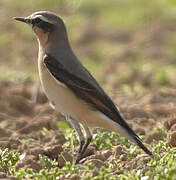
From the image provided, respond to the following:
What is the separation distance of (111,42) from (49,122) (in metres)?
10.1

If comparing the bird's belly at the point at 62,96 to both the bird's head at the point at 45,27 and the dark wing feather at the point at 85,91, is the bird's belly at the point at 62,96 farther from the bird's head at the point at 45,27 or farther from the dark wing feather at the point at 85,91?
the bird's head at the point at 45,27

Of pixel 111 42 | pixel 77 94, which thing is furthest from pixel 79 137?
pixel 111 42

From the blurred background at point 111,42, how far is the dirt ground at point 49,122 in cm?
120

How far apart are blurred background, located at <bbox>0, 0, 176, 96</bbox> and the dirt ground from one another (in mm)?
1204

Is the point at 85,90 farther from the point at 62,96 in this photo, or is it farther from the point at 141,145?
the point at 141,145

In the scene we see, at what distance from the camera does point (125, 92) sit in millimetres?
12945

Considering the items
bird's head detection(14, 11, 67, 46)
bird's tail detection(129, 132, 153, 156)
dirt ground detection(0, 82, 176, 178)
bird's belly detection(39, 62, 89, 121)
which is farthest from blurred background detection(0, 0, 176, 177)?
bird's head detection(14, 11, 67, 46)

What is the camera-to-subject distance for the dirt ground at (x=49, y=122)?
784cm

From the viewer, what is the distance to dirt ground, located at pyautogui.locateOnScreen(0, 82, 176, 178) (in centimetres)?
784

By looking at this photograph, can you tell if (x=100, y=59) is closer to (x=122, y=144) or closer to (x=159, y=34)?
(x=159, y=34)

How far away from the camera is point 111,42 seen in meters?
19.8

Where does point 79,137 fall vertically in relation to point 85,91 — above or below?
below

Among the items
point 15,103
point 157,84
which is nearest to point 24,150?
point 15,103

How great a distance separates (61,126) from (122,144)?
6.12 feet
